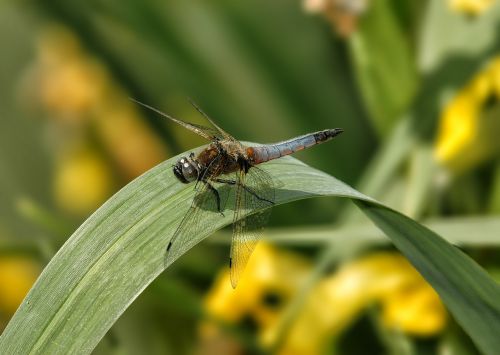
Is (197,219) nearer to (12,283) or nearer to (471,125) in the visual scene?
(471,125)

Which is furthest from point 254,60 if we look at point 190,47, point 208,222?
point 208,222

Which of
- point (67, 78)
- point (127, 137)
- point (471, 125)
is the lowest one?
point (471, 125)

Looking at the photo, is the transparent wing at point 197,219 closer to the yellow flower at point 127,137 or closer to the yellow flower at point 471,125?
the yellow flower at point 471,125

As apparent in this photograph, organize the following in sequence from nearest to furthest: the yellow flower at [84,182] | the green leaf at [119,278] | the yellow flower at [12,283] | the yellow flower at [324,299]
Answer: the green leaf at [119,278], the yellow flower at [324,299], the yellow flower at [12,283], the yellow flower at [84,182]

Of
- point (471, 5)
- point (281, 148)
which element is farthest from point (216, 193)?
point (471, 5)

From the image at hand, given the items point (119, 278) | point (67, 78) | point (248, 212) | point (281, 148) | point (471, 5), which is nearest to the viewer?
point (119, 278)

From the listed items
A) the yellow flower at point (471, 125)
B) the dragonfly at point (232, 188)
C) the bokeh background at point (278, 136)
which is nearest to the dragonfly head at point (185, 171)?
the dragonfly at point (232, 188)
